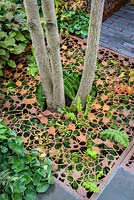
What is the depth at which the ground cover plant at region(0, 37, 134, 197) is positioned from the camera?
233cm

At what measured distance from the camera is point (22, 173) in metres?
2.21

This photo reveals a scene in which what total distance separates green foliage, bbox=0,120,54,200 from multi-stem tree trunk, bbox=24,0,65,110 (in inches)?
20.3

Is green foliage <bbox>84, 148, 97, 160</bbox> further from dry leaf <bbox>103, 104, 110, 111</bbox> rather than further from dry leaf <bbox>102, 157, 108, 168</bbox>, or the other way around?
dry leaf <bbox>103, 104, 110, 111</bbox>

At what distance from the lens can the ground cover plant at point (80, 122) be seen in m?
2.33

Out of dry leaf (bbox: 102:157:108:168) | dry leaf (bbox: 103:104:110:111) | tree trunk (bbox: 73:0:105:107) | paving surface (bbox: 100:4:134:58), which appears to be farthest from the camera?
paving surface (bbox: 100:4:134:58)

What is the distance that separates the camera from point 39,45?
2361 millimetres

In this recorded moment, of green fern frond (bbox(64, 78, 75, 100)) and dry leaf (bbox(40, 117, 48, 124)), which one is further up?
green fern frond (bbox(64, 78, 75, 100))

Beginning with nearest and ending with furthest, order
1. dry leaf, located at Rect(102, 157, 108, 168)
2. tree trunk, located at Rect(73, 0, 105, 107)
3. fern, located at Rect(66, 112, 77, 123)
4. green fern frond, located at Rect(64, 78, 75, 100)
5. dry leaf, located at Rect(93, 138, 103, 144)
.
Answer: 1. tree trunk, located at Rect(73, 0, 105, 107)
2. dry leaf, located at Rect(102, 157, 108, 168)
3. dry leaf, located at Rect(93, 138, 103, 144)
4. fern, located at Rect(66, 112, 77, 123)
5. green fern frond, located at Rect(64, 78, 75, 100)

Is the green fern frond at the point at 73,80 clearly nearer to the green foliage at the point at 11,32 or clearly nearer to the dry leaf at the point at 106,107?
the dry leaf at the point at 106,107

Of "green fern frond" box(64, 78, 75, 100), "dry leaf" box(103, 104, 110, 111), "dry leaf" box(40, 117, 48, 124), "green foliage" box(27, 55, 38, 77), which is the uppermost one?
"green foliage" box(27, 55, 38, 77)

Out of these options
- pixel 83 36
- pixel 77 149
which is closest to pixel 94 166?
pixel 77 149

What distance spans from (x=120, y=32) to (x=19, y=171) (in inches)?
83.6

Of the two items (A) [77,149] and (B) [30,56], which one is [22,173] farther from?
(B) [30,56]

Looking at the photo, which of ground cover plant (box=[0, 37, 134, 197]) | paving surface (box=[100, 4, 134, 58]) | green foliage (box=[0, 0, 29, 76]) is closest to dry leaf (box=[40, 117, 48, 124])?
ground cover plant (box=[0, 37, 134, 197])
